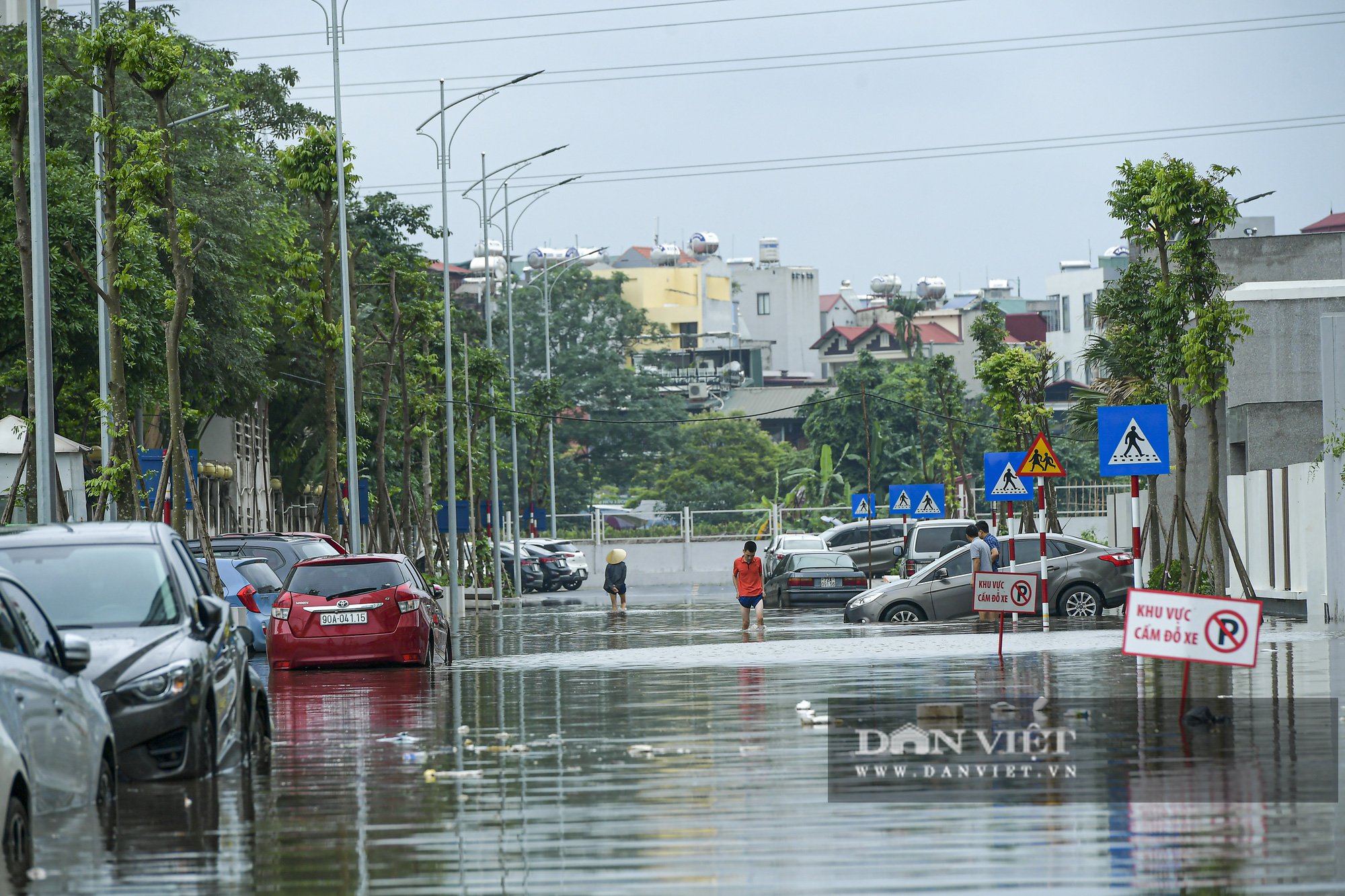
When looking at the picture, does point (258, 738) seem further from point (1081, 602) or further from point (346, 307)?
point (346, 307)

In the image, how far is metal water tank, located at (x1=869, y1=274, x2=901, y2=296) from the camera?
142 meters

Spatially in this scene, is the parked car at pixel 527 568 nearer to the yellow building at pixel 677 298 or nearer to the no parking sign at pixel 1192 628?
the no parking sign at pixel 1192 628

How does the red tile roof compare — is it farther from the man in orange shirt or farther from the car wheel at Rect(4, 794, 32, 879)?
the car wheel at Rect(4, 794, 32, 879)

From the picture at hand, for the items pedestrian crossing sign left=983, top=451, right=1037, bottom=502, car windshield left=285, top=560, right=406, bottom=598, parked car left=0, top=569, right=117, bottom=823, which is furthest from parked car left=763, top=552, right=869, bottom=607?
parked car left=0, top=569, right=117, bottom=823

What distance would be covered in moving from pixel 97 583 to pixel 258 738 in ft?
5.83

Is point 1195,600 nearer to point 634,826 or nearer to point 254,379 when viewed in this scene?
point 634,826

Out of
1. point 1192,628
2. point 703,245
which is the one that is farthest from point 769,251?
point 1192,628

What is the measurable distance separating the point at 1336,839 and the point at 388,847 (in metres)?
4.06

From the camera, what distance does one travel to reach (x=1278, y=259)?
125 feet

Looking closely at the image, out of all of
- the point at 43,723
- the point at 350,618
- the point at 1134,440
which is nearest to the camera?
the point at 43,723

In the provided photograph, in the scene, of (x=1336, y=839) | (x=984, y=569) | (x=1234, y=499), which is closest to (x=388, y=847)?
(x=1336, y=839)

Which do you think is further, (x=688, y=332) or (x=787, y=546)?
(x=688, y=332)

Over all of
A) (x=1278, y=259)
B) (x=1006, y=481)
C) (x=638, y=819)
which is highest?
(x=1278, y=259)

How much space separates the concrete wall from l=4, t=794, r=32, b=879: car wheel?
33.3 meters
